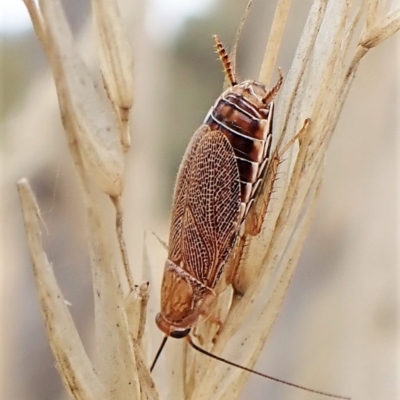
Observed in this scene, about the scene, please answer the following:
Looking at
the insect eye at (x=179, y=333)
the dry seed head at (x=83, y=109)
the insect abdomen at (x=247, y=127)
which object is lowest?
the insect eye at (x=179, y=333)

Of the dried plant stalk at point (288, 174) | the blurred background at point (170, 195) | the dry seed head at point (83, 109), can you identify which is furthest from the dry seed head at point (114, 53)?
the blurred background at point (170, 195)

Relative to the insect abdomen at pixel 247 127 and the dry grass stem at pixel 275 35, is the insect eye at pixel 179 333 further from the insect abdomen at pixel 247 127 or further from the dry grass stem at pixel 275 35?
the dry grass stem at pixel 275 35

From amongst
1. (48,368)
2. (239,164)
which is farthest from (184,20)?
(48,368)

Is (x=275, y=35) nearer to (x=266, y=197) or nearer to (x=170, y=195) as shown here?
(x=266, y=197)

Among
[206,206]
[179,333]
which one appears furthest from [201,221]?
[179,333]

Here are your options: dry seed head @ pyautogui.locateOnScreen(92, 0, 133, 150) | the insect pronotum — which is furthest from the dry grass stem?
dry seed head @ pyautogui.locateOnScreen(92, 0, 133, 150)

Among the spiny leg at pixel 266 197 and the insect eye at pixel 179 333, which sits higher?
the spiny leg at pixel 266 197

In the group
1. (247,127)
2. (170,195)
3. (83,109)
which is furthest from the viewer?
(170,195)
